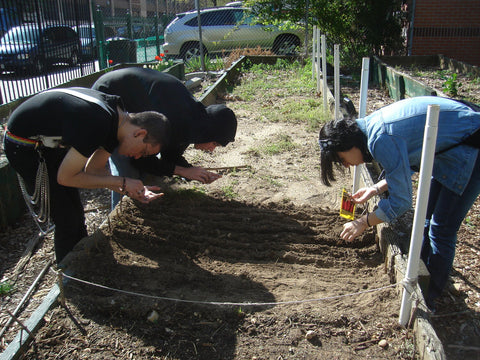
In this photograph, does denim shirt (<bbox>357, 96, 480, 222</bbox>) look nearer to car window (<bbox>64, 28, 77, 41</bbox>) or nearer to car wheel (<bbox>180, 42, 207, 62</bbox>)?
car window (<bbox>64, 28, 77, 41</bbox>)

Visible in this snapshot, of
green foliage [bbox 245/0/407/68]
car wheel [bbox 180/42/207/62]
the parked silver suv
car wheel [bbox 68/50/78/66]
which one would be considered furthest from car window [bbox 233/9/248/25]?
car wheel [bbox 68/50/78/66]

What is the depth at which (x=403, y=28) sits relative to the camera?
12.8m

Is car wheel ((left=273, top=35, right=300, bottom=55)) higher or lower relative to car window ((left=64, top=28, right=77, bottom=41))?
lower

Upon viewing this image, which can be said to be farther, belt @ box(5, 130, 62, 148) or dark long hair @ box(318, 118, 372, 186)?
belt @ box(5, 130, 62, 148)

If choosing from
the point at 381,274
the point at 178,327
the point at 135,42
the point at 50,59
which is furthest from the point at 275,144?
the point at 135,42

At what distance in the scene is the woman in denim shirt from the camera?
2.36m

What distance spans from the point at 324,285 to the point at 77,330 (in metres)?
1.57

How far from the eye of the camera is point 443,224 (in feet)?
9.14

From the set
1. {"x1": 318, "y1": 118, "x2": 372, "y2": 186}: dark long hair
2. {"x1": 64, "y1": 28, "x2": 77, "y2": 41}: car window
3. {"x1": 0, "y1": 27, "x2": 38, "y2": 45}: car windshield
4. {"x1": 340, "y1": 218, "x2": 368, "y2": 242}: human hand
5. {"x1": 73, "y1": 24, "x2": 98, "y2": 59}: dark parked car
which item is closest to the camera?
{"x1": 318, "y1": 118, "x2": 372, "y2": 186}: dark long hair

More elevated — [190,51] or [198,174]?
[190,51]

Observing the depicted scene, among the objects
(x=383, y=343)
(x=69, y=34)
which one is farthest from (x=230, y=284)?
(x=69, y=34)

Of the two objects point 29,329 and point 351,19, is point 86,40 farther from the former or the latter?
point 29,329

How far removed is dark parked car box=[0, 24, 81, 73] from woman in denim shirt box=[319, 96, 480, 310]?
7.10 metres

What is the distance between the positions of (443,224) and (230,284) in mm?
1451
